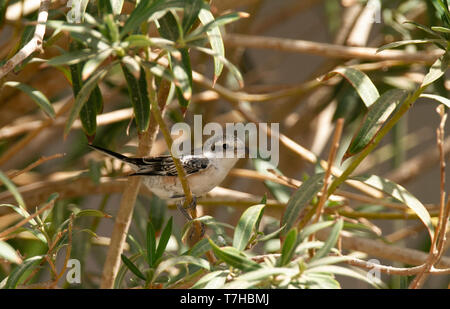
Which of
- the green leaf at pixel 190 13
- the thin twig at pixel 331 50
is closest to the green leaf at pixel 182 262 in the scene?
the green leaf at pixel 190 13

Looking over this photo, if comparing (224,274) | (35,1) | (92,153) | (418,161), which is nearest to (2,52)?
(35,1)

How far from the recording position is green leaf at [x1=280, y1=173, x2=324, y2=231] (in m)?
1.47

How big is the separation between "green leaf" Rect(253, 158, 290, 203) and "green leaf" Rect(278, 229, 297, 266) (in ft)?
3.36

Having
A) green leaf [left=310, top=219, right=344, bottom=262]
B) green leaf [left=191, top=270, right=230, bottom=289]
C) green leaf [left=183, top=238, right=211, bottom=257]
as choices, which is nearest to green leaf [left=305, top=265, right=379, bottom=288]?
green leaf [left=310, top=219, right=344, bottom=262]

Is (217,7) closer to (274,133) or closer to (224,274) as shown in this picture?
(274,133)

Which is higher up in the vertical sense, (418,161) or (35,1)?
(35,1)

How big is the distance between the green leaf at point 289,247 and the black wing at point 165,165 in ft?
2.57

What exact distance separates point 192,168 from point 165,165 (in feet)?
0.41

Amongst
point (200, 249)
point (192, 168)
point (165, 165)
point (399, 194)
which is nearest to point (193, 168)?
point (192, 168)

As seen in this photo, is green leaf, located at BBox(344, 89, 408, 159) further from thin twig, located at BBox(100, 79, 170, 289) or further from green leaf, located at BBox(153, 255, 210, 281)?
thin twig, located at BBox(100, 79, 170, 289)

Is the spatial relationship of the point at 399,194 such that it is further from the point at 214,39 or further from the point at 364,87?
the point at 214,39

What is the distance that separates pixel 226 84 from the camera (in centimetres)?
336

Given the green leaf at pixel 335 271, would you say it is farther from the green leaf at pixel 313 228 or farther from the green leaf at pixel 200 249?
the green leaf at pixel 200 249
